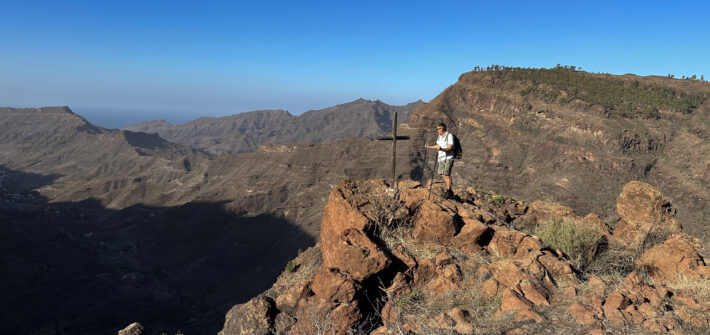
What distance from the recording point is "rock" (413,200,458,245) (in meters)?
9.03

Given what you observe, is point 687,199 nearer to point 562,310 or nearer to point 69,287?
point 562,310

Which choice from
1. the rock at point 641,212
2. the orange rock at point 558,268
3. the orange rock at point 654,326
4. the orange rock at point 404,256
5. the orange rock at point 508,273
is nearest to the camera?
the orange rock at point 654,326

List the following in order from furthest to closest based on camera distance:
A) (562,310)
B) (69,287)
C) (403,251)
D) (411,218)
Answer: (69,287) < (411,218) < (403,251) < (562,310)

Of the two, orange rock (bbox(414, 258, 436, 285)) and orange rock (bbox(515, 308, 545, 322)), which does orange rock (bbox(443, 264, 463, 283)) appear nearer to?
orange rock (bbox(414, 258, 436, 285))

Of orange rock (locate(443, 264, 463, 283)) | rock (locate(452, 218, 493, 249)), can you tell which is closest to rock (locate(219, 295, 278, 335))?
orange rock (locate(443, 264, 463, 283))

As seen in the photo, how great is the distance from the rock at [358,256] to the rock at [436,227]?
1.71 meters

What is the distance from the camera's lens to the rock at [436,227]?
9.03 metres

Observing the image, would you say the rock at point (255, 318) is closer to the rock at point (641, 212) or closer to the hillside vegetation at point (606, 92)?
the rock at point (641, 212)

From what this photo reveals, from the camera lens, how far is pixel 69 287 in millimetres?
50375

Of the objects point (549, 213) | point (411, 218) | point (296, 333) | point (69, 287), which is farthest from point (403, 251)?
point (69, 287)

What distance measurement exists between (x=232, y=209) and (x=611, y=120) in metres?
79.7

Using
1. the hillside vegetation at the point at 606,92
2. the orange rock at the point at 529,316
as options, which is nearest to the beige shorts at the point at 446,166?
the orange rock at the point at 529,316

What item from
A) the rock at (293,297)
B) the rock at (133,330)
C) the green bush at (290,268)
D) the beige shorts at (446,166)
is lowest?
the rock at (133,330)

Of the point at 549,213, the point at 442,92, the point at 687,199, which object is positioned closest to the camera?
the point at 549,213
